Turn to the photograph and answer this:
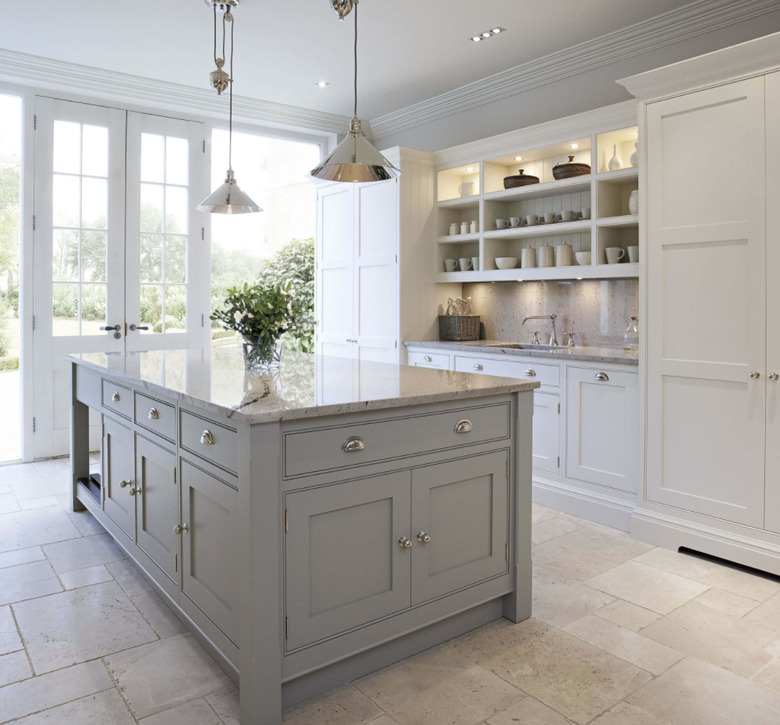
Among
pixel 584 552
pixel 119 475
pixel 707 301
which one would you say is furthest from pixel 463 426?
pixel 119 475

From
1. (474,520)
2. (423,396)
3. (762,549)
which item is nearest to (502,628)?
(474,520)

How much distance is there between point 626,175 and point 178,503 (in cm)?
295

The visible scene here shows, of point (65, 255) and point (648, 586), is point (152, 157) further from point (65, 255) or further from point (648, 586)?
point (648, 586)

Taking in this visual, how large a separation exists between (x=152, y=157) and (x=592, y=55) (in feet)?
11.1

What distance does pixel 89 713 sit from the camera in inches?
74.1

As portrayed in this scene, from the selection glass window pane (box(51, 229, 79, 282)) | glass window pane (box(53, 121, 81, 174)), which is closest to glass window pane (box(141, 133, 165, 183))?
glass window pane (box(53, 121, 81, 174))

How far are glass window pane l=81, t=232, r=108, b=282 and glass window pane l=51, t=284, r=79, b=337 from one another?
0.45 feet

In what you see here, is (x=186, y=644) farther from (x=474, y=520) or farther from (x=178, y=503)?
(x=474, y=520)

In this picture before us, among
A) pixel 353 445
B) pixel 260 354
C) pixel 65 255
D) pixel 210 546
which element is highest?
pixel 65 255

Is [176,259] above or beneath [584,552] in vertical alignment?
above

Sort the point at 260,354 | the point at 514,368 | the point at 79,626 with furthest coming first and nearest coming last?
the point at 514,368 < the point at 260,354 < the point at 79,626

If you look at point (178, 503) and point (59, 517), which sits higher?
point (178, 503)

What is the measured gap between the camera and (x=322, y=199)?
563 cm

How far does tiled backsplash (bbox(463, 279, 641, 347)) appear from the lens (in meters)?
4.18
